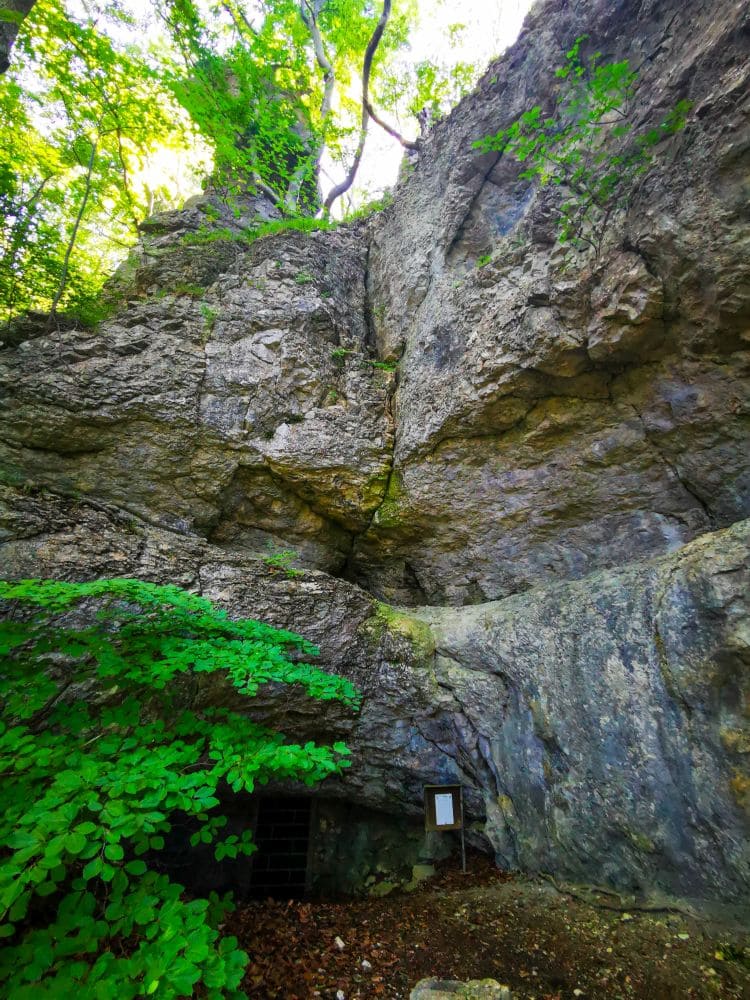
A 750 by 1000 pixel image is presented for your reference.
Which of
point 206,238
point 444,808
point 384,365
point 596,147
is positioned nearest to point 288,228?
point 206,238

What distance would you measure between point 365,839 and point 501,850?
217 cm

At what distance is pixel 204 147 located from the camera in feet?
37.0

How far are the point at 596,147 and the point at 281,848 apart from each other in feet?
35.9

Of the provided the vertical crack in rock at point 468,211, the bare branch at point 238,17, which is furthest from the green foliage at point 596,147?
the bare branch at point 238,17

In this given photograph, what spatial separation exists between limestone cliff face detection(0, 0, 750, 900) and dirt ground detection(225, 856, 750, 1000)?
0.36 m

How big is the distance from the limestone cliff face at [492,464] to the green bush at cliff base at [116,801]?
2.25 metres

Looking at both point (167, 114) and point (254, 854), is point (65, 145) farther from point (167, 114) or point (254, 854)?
point (254, 854)

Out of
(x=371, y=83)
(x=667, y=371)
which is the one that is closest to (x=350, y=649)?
(x=667, y=371)

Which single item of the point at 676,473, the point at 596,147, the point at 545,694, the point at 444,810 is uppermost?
the point at 596,147

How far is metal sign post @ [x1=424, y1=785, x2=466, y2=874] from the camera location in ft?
17.3

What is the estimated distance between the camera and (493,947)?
4.15 m

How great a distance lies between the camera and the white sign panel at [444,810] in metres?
5.29

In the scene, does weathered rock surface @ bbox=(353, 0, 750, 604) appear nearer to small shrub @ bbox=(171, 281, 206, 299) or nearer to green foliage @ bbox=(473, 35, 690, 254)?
green foliage @ bbox=(473, 35, 690, 254)

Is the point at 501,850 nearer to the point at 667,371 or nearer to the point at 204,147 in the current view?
the point at 667,371
